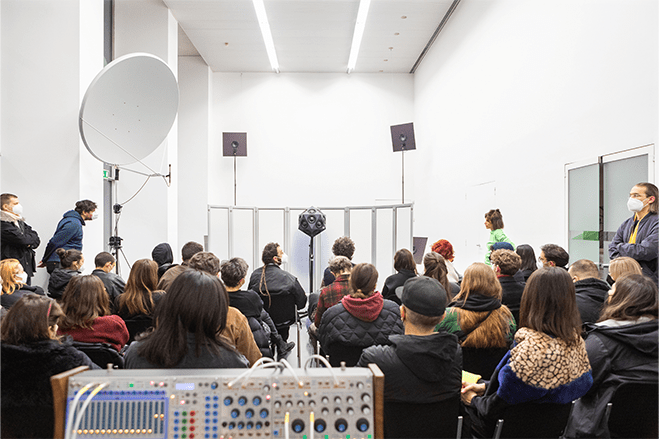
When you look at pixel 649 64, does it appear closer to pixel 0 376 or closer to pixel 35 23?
pixel 0 376

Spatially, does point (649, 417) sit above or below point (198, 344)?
below

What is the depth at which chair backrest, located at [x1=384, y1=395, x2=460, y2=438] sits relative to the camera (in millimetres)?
1516

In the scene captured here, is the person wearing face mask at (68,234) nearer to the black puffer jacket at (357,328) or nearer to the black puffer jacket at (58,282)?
the black puffer jacket at (58,282)

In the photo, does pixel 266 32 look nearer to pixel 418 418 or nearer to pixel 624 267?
pixel 624 267

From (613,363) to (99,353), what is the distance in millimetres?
2092

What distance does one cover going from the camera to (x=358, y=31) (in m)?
7.74

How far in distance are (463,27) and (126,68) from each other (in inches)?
199

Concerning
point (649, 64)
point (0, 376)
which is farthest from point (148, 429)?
point (649, 64)

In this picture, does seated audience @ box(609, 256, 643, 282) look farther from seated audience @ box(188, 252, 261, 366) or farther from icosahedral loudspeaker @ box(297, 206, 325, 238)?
icosahedral loudspeaker @ box(297, 206, 325, 238)

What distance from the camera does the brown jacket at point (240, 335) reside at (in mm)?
2076

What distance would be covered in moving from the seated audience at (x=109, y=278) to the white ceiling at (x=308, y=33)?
16.9ft

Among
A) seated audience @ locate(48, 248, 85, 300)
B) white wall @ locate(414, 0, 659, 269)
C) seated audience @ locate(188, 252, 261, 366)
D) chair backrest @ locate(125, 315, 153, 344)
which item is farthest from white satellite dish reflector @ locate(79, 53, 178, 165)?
white wall @ locate(414, 0, 659, 269)

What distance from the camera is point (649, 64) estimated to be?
3227 mm

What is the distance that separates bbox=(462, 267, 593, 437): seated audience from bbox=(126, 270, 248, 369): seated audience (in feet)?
3.18
